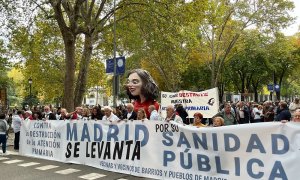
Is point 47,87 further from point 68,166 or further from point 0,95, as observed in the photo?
point 68,166

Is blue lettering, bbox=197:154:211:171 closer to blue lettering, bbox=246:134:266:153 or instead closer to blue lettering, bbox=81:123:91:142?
blue lettering, bbox=246:134:266:153

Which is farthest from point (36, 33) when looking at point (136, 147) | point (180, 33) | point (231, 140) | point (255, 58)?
point (255, 58)

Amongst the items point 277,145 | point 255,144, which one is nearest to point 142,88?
point 255,144

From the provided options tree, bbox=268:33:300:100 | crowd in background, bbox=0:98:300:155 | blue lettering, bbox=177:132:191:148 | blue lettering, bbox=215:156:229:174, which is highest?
tree, bbox=268:33:300:100

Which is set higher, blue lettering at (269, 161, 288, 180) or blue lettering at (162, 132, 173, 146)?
blue lettering at (162, 132, 173, 146)

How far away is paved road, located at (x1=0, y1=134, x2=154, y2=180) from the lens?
9250 mm

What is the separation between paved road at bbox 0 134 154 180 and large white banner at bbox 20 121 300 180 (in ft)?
0.73

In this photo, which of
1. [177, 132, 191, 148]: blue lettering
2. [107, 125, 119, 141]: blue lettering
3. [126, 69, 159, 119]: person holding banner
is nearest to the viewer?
[177, 132, 191, 148]: blue lettering

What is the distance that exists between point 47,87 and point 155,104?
113 ft

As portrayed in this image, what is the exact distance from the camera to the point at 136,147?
9.16 metres

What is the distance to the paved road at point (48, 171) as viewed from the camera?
9.25 meters

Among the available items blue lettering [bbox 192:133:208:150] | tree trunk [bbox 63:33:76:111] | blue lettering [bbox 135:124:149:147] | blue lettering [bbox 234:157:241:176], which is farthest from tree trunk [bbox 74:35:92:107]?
blue lettering [bbox 234:157:241:176]

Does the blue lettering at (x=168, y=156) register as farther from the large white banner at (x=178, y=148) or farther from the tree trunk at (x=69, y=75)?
the tree trunk at (x=69, y=75)

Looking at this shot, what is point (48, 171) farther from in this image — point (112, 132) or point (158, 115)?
point (158, 115)
